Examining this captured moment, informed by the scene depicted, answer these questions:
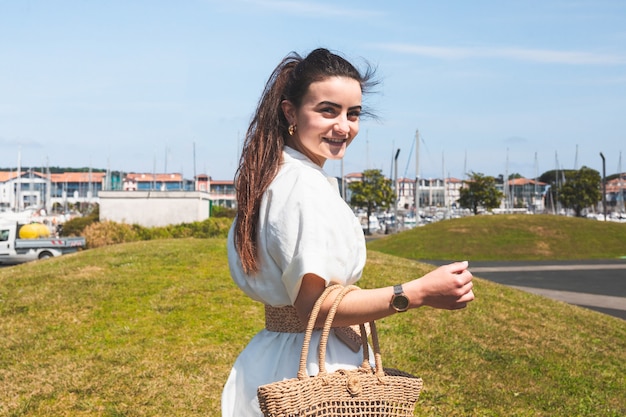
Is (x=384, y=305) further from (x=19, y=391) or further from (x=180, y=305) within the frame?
(x=180, y=305)

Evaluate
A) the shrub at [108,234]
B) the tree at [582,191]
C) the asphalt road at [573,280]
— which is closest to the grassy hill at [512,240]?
the asphalt road at [573,280]

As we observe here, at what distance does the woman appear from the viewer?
2.03 meters

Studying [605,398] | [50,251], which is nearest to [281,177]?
[605,398]

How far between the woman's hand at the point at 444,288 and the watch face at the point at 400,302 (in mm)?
14

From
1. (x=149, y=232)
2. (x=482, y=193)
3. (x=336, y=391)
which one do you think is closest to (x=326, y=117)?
(x=336, y=391)

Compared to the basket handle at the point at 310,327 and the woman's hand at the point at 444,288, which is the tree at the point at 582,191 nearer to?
the woman's hand at the point at 444,288

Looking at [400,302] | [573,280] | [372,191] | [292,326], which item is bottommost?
[573,280]

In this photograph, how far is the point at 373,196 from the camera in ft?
194

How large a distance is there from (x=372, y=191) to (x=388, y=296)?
189ft

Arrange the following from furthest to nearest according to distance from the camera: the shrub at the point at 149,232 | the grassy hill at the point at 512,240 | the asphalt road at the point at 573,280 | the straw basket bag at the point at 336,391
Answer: the grassy hill at the point at 512,240 → the shrub at the point at 149,232 → the asphalt road at the point at 573,280 → the straw basket bag at the point at 336,391

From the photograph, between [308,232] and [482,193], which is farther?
[482,193]

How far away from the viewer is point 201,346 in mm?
7703

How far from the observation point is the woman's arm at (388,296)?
1986mm

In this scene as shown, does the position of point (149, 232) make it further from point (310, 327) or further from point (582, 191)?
point (582, 191)
